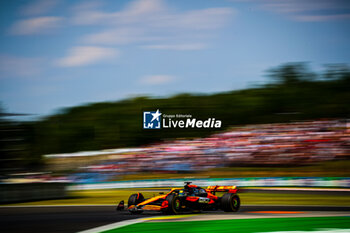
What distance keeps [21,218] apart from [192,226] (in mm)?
5220

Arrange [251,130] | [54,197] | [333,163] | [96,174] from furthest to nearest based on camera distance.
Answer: [251,130]
[96,174]
[333,163]
[54,197]

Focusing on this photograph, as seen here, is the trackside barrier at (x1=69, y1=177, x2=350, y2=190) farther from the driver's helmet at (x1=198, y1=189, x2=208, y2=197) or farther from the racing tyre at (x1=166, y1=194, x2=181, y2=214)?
the racing tyre at (x1=166, y1=194, x2=181, y2=214)

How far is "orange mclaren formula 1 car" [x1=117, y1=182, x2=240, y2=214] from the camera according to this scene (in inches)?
455

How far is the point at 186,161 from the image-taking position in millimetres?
29062

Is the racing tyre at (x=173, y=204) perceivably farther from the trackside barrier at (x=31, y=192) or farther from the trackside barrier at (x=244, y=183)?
the trackside barrier at (x=244, y=183)

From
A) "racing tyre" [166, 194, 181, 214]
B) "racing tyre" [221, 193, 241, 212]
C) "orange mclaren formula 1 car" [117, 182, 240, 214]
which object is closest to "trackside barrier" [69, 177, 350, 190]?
"orange mclaren formula 1 car" [117, 182, 240, 214]

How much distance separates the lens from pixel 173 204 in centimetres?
1151

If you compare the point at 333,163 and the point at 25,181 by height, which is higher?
the point at 25,181

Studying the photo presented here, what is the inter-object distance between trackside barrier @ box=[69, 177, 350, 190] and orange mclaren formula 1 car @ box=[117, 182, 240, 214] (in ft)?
38.8

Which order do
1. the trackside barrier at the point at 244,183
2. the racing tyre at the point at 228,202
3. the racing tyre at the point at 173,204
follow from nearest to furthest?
the racing tyre at the point at 173,204
the racing tyre at the point at 228,202
the trackside barrier at the point at 244,183

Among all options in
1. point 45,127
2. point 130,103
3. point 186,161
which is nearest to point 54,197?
point 186,161

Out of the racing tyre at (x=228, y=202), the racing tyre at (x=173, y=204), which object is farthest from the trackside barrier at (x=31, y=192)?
the racing tyre at (x=228, y=202)

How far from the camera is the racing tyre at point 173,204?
37.6ft

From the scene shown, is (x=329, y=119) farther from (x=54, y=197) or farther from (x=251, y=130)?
(x=54, y=197)
